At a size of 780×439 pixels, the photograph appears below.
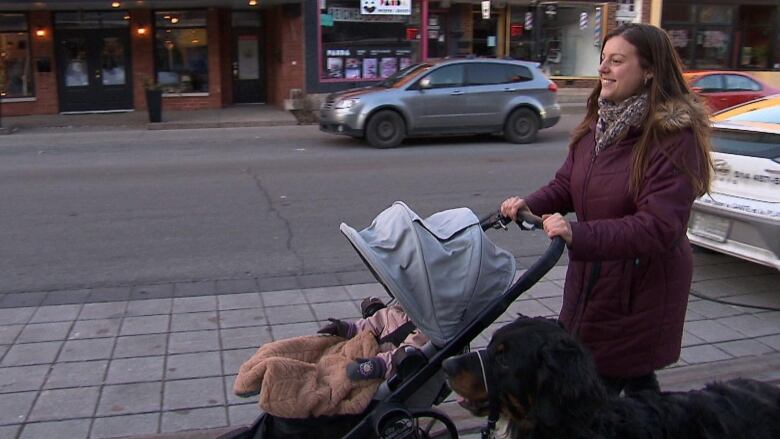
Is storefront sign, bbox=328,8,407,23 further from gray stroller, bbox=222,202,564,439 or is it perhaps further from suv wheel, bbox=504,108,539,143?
gray stroller, bbox=222,202,564,439

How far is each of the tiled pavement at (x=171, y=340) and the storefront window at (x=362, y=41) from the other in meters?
15.2

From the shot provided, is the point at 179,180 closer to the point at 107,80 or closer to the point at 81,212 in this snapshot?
the point at 81,212

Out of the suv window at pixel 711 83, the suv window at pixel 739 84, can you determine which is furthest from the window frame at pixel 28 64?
the suv window at pixel 739 84

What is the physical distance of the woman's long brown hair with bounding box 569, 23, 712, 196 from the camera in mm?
2504

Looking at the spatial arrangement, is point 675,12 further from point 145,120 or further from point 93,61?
point 93,61

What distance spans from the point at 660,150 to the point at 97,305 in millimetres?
4565

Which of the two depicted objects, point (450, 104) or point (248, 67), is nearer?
point (450, 104)

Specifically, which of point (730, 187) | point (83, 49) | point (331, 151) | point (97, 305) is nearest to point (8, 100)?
point (83, 49)

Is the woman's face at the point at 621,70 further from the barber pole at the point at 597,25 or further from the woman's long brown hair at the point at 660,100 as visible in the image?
the barber pole at the point at 597,25

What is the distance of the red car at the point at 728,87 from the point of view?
54.6 feet

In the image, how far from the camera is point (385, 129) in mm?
14391

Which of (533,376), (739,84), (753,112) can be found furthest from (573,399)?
(739,84)

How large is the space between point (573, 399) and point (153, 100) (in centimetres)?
1789

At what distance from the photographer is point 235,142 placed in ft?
51.3
